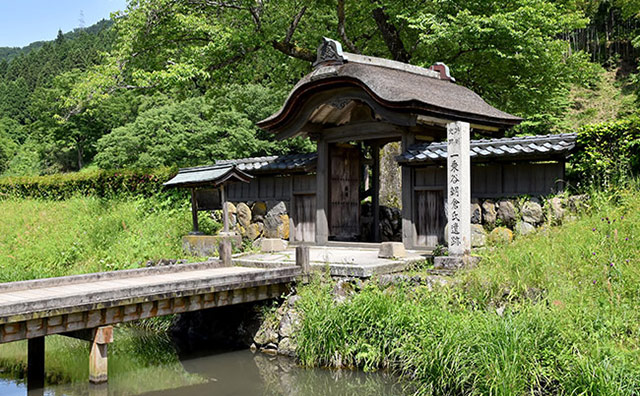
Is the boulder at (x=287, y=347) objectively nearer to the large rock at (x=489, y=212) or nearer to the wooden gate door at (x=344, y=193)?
the large rock at (x=489, y=212)

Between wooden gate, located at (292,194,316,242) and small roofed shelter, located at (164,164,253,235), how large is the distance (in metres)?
1.53

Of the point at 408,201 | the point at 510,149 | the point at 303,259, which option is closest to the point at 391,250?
the point at 303,259

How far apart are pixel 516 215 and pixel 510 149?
4.08 ft

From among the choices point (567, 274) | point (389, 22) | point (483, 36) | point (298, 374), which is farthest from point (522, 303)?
point (389, 22)

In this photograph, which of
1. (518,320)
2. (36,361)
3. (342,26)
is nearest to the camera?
(518,320)

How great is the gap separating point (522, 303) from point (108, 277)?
21.3 ft

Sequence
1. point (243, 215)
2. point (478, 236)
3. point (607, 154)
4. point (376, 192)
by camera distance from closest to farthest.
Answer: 1. point (607, 154)
2. point (478, 236)
3. point (243, 215)
4. point (376, 192)

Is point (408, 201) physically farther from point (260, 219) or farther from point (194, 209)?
point (194, 209)

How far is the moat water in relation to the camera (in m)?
7.60

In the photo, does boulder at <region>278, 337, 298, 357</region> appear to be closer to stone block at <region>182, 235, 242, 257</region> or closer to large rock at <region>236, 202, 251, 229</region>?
stone block at <region>182, 235, 242, 257</region>

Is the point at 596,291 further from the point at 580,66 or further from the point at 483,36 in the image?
the point at 580,66

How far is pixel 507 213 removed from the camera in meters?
10.9

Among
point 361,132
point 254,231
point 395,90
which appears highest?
point 395,90

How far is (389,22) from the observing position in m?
17.7
